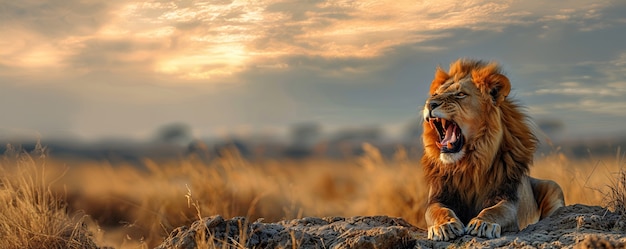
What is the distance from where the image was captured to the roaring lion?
6.62m

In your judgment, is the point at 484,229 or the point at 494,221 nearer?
the point at 484,229

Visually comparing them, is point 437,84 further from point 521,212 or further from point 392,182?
point 392,182

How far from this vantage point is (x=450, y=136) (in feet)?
22.1

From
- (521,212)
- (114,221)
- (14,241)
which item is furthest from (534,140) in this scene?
(114,221)

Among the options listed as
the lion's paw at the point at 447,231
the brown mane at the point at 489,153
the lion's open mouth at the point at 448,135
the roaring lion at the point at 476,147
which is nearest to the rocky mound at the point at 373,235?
the lion's paw at the point at 447,231

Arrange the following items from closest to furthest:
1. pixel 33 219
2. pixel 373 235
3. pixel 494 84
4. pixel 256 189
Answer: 1. pixel 373 235
2. pixel 494 84
3. pixel 33 219
4. pixel 256 189

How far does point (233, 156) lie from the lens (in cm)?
1252

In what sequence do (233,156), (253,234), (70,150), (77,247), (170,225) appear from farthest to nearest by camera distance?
(70,150), (233,156), (170,225), (77,247), (253,234)

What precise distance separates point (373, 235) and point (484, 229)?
900 millimetres

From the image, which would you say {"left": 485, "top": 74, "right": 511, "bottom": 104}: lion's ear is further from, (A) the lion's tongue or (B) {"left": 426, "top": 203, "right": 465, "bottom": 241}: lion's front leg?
(B) {"left": 426, "top": 203, "right": 465, "bottom": 241}: lion's front leg

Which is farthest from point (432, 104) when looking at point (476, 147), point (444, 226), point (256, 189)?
point (256, 189)

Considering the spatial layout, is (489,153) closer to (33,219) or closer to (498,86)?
(498,86)

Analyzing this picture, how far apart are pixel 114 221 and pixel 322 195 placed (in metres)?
3.71

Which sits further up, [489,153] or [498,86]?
[498,86]
